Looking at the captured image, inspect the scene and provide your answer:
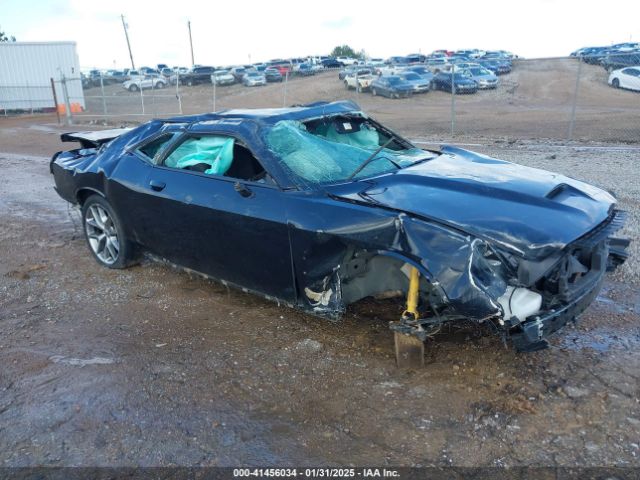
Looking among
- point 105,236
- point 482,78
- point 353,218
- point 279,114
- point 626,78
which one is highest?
point 279,114

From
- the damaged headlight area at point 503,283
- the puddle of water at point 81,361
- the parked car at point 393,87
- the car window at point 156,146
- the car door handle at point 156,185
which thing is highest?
the car window at point 156,146

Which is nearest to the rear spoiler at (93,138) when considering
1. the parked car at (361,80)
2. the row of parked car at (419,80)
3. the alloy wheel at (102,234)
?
the alloy wheel at (102,234)

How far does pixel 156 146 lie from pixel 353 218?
2.23 m

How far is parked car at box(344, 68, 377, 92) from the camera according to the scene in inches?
1070

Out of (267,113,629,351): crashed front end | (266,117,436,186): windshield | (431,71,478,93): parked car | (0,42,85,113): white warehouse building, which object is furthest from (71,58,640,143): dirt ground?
(267,113,629,351): crashed front end

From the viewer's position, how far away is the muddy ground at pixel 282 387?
2.87 metres

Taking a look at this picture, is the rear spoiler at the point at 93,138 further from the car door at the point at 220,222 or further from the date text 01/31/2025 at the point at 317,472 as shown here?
the date text 01/31/2025 at the point at 317,472

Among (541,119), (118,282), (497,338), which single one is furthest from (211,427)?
(541,119)

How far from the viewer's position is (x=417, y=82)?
88.7 feet

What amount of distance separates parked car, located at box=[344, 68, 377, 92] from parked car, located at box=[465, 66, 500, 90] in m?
4.62

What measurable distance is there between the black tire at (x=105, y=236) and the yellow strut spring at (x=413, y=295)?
284 cm

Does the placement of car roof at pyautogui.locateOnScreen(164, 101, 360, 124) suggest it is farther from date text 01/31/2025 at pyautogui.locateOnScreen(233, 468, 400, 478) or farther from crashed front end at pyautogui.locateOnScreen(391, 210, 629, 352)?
date text 01/31/2025 at pyautogui.locateOnScreen(233, 468, 400, 478)

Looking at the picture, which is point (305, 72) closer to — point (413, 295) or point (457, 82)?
point (457, 82)

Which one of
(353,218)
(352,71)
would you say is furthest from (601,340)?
(352,71)
